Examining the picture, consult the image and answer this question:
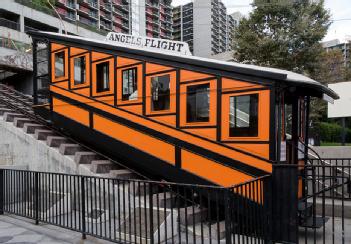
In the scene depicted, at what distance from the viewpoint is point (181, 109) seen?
7.70 m

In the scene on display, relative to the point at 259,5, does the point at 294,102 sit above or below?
below

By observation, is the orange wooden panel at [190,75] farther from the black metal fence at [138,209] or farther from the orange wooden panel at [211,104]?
the black metal fence at [138,209]

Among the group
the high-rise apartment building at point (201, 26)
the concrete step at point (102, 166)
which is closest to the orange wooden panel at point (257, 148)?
the concrete step at point (102, 166)

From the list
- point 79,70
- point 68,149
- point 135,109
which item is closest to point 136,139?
point 135,109

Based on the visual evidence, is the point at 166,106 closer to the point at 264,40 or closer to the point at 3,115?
the point at 3,115

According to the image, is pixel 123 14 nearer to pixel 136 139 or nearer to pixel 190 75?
pixel 136 139

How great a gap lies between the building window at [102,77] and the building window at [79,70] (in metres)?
0.61

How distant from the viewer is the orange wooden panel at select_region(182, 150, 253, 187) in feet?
22.5

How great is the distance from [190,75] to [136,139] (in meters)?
2.19

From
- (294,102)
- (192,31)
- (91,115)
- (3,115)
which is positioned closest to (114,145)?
(91,115)

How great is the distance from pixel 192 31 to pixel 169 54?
122556 mm

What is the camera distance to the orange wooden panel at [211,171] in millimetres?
6859

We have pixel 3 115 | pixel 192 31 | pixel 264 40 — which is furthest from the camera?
pixel 192 31

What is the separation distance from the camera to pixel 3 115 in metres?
12.3
